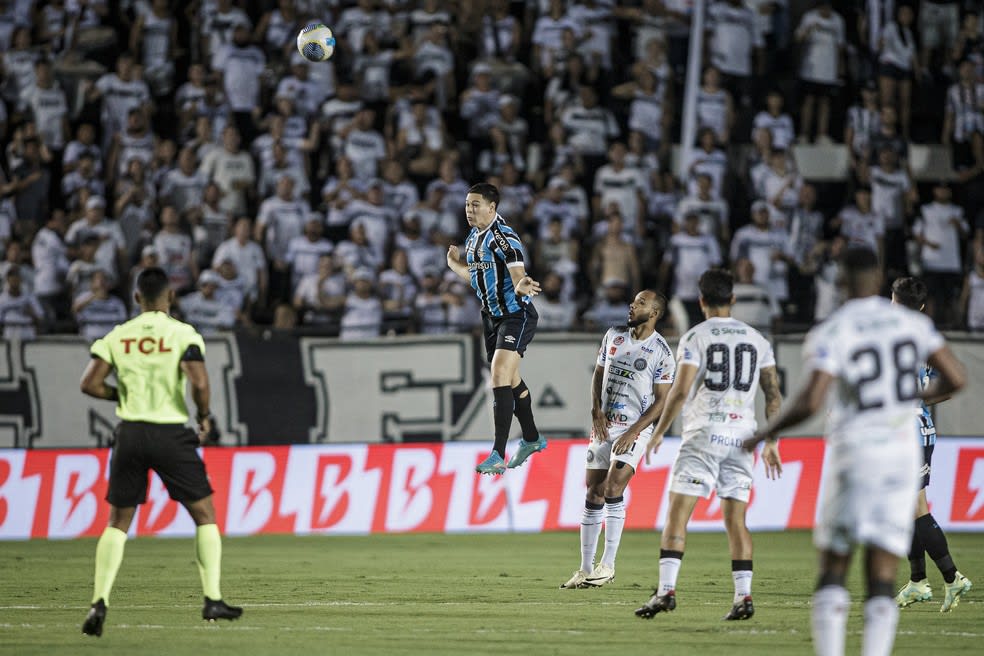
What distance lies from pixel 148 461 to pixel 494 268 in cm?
424

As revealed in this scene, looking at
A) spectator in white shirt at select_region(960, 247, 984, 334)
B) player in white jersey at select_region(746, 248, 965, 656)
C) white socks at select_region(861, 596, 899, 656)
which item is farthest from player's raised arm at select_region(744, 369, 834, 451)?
spectator in white shirt at select_region(960, 247, 984, 334)

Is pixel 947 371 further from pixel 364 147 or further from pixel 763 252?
pixel 364 147

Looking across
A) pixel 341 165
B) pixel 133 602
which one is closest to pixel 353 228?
pixel 341 165

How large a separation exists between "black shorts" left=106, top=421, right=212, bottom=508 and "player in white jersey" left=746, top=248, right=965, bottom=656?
4300 millimetres

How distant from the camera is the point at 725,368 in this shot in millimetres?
10391

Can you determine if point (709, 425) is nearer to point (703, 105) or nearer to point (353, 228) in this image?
point (353, 228)

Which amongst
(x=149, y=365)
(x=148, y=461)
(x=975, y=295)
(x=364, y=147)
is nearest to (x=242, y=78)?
(x=364, y=147)

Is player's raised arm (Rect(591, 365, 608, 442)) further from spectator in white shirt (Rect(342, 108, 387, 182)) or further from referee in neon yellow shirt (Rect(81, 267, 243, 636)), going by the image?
spectator in white shirt (Rect(342, 108, 387, 182))

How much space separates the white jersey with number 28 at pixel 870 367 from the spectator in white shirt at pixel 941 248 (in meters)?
15.2

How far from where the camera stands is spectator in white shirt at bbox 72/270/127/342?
19.8 m

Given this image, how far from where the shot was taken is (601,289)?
2070cm

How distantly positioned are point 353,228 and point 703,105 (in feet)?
19.7

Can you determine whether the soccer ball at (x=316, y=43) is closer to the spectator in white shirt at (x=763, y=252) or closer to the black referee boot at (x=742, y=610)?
the spectator in white shirt at (x=763, y=252)

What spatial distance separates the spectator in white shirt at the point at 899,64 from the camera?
23.8m
